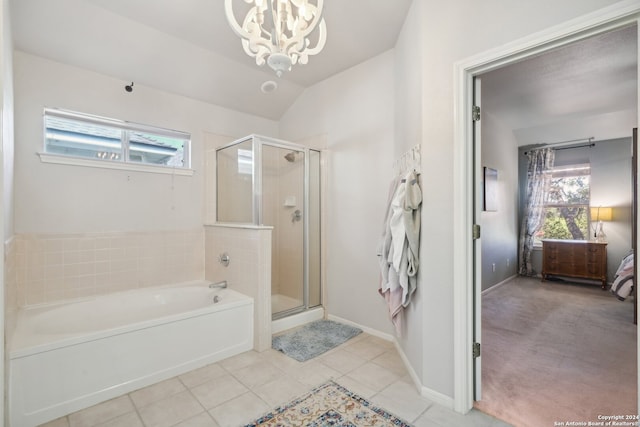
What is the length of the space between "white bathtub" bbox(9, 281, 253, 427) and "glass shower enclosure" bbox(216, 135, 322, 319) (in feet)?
2.45

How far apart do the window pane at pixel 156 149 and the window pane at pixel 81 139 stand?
13 centimetres

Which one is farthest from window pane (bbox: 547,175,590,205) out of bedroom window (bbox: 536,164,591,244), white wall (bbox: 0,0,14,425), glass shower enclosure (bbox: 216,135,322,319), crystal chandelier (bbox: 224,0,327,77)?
white wall (bbox: 0,0,14,425)

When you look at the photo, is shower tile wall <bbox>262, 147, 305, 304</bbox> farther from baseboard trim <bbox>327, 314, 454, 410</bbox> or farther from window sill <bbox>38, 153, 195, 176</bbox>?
window sill <bbox>38, 153, 195, 176</bbox>

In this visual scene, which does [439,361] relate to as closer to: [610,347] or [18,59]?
[610,347]

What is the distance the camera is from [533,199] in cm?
553

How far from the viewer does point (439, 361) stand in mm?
1885

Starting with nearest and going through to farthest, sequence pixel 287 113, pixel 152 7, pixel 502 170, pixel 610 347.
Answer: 1. pixel 152 7
2. pixel 610 347
3. pixel 287 113
4. pixel 502 170

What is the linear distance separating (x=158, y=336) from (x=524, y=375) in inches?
107

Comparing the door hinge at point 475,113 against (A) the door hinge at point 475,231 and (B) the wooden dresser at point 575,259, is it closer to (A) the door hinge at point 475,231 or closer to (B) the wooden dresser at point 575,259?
(A) the door hinge at point 475,231

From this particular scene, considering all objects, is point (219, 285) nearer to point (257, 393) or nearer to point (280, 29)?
point (257, 393)

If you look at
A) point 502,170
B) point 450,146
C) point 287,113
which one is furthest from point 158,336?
point 502,170

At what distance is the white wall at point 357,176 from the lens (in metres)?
2.92

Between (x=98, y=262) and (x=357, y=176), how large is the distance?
2.59 metres

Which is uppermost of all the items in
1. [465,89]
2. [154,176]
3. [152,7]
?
[152,7]
